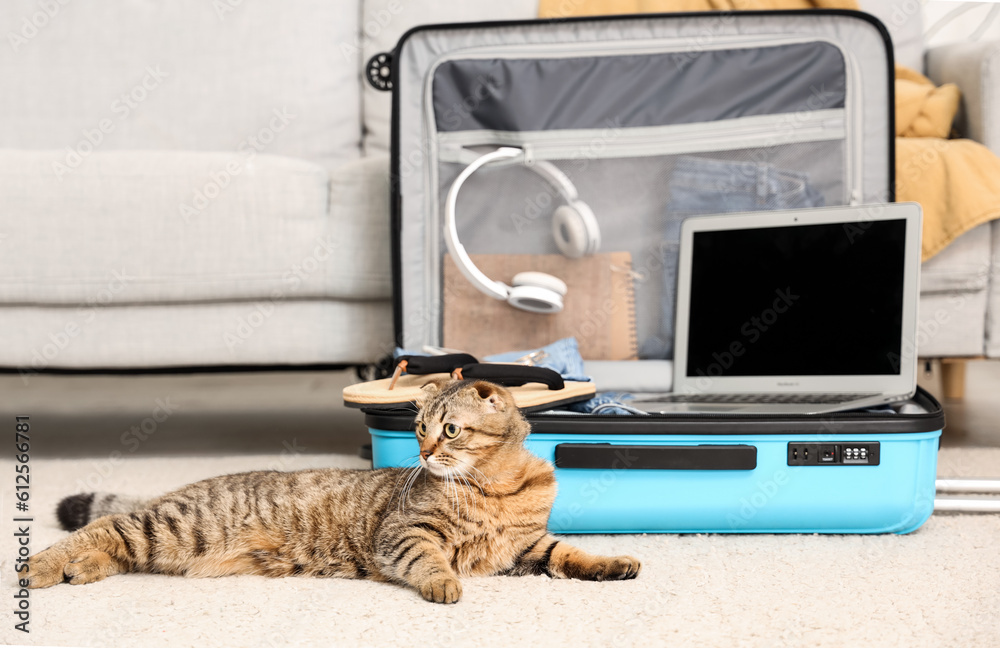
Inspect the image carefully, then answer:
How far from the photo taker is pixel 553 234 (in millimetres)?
1486

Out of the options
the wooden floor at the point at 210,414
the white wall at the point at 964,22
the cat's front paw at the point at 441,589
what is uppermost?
the white wall at the point at 964,22

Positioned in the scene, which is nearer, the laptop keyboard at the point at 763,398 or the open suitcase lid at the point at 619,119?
the laptop keyboard at the point at 763,398

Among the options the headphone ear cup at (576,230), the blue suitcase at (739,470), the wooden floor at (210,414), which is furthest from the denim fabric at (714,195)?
the wooden floor at (210,414)

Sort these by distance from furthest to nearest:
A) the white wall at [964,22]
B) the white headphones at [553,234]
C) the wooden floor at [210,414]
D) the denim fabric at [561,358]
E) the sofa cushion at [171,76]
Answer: the white wall at [964,22] < the sofa cushion at [171,76] < the wooden floor at [210,414] < the white headphones at [553,234] < the denim fabric at [561,358]

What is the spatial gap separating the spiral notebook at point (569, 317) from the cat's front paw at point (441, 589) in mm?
659

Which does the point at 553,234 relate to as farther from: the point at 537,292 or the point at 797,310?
the point at 797,310

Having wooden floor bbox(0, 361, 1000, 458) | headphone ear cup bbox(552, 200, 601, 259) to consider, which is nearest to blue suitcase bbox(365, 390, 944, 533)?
headphone ear cup bbox(552, 200, 601, 259)

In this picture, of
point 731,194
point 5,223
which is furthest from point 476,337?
point 5,223

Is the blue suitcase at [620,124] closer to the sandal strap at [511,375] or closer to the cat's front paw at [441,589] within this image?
the sandal strap at [511,375]

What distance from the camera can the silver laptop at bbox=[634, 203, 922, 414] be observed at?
1217mm

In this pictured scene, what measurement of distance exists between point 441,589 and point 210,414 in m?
1.74

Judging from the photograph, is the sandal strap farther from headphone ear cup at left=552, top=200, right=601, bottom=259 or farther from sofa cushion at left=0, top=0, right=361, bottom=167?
sofa cushion at left=0, top=0, right=361, bottom=167

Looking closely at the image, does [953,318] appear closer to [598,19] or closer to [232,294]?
[598,19]

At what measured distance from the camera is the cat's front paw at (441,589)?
32.7 inches
